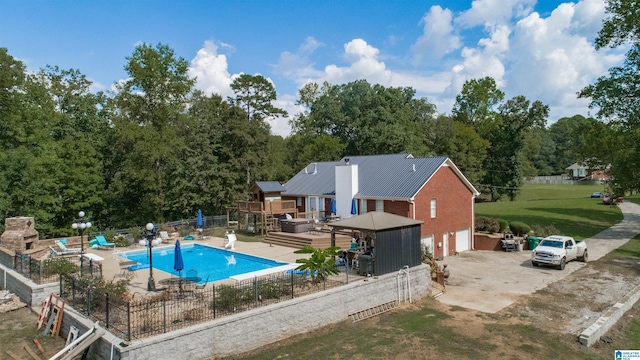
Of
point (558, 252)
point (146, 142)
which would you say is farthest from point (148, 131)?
point (558, 252)

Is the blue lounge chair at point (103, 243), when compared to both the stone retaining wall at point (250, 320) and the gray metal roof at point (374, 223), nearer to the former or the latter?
the stone retaining wall at point (250, 320)

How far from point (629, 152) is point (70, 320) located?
39.9 m

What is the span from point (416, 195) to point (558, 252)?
840 cm

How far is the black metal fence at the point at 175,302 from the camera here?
12.1m

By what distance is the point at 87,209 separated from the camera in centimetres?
3853

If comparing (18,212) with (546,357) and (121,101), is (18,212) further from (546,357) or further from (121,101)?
(546,357)

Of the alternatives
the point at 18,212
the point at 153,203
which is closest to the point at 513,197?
the point at 153,203

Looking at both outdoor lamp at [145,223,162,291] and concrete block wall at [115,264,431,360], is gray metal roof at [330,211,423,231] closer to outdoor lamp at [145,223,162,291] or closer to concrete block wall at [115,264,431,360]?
concrete block wall at [115,264,431,360]

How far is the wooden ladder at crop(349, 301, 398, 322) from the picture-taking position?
15.9 m

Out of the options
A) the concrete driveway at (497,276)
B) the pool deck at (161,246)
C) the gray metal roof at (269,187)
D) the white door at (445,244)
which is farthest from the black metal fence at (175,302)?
the gray metal roof at (269,187)

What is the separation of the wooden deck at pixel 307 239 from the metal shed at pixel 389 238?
696 centimetres

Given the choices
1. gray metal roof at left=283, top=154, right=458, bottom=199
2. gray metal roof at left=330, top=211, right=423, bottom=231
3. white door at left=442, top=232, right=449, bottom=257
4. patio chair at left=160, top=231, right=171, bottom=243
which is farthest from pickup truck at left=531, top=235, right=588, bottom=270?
patio chair at left=160, top=231, right=171, bottom=243

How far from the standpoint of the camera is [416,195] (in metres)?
26.1

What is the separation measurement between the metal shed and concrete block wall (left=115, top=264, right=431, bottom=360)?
25.5 inches
